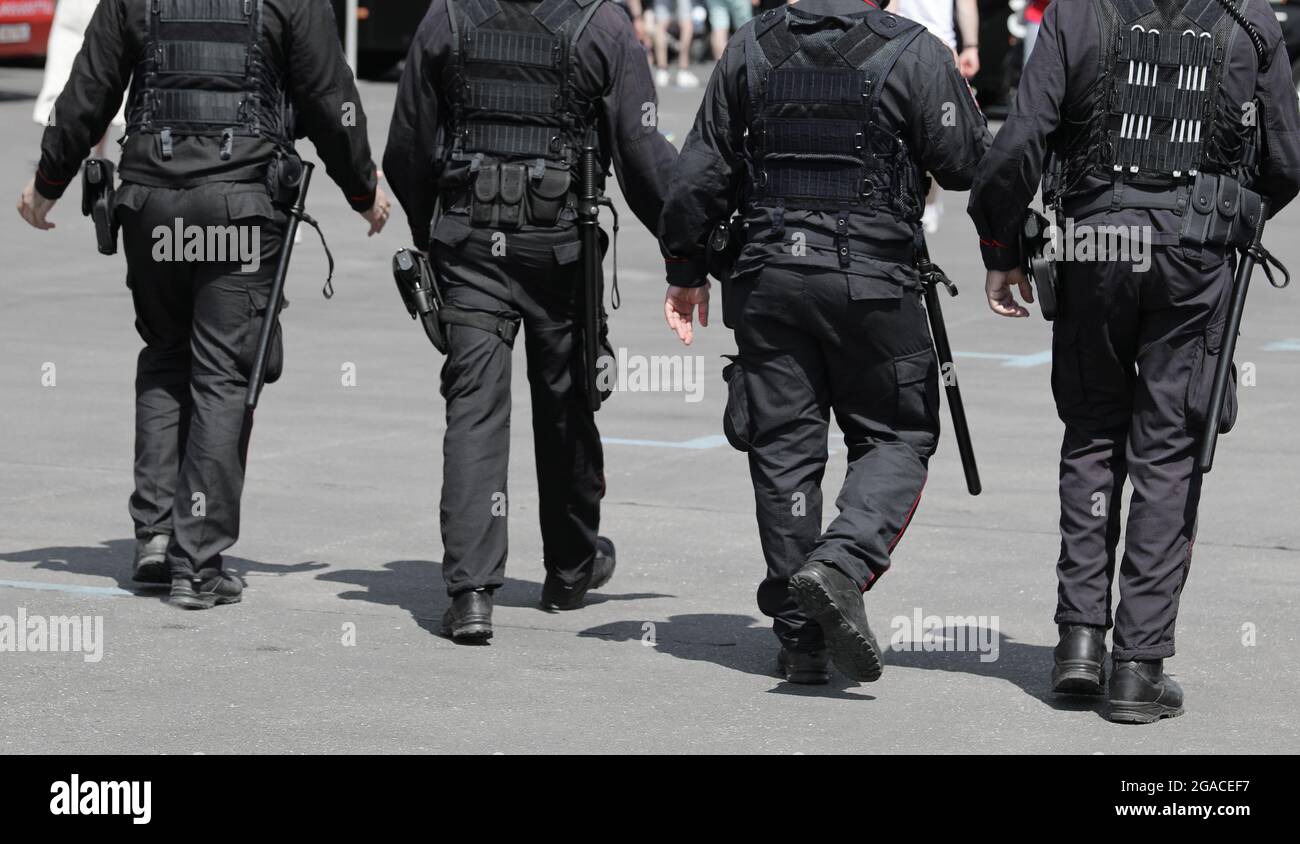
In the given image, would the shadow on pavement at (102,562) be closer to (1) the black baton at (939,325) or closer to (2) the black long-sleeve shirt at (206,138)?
(2) the black long-sleeve shirt at (206,138)

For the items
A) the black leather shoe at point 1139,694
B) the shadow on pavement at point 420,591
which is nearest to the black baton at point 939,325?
the black leather shoe at point 1139,694

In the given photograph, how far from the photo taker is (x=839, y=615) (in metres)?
5.62

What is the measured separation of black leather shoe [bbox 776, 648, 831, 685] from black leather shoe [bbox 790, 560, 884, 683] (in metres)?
0.28

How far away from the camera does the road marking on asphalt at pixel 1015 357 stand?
11.7 metres

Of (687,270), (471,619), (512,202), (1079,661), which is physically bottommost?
(471,619)

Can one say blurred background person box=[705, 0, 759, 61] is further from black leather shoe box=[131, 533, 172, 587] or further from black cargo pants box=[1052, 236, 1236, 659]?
black cargo pants box=[1052, 236, 1236, 659]

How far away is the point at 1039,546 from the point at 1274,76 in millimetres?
2416

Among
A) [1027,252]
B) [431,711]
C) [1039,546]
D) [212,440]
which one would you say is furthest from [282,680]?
[1039,546]

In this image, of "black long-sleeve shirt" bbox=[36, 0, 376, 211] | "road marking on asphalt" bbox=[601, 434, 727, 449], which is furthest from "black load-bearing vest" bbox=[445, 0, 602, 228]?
"road marking on asphalt" bbox=[601, 434, 727, 449]

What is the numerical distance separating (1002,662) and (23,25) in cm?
1924

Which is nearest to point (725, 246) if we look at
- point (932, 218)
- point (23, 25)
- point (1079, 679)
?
point (1079, 679)

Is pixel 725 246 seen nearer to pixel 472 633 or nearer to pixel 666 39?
pixel 472 633

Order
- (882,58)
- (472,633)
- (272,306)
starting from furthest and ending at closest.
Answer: (272,306), (472,633), (882,58)

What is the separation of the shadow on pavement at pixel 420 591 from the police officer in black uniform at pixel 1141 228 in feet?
5.71
